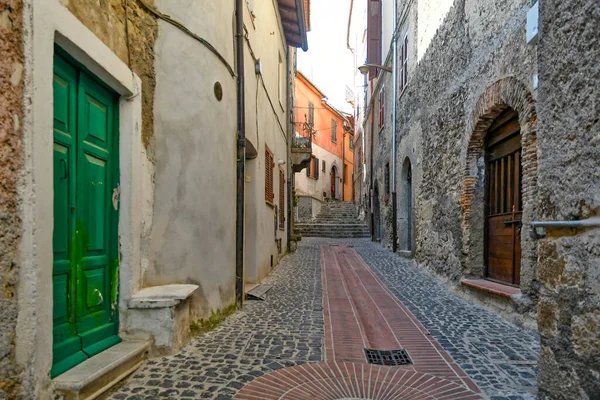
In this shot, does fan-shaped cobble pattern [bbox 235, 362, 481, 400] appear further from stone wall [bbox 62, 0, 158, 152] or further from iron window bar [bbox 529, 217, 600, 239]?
stone wall [bbox 62, 0, 158, 152]

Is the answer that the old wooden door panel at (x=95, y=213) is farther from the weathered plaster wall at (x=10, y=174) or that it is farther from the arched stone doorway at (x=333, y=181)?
the arched stone doorway at (x=333, y=181)

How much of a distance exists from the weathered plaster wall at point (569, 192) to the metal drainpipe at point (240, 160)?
360 cm

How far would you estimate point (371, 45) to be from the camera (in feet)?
55.5

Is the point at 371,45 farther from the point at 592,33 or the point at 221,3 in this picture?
the point at 592,33

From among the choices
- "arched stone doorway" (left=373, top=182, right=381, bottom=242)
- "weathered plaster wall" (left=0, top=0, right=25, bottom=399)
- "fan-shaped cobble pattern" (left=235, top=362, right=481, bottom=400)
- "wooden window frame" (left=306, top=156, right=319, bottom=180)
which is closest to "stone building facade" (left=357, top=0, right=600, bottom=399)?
"fan-shaped cobble pattern" (left=235, top=362, right=481, bottom=400)

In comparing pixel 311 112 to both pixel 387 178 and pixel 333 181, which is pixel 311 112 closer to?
pixel 333 181

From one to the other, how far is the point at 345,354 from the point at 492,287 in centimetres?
281

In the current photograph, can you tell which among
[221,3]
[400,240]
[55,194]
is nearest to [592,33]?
[55,194]

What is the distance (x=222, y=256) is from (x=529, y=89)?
401 cm

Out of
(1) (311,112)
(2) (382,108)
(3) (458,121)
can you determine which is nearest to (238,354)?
(3) (458,121)

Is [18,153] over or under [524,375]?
over

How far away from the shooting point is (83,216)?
10.2 feet

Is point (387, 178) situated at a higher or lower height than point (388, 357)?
higher

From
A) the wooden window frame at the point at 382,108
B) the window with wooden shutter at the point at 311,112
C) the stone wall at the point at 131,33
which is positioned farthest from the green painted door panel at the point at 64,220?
the window with wooden shutter at the point at 311,112
